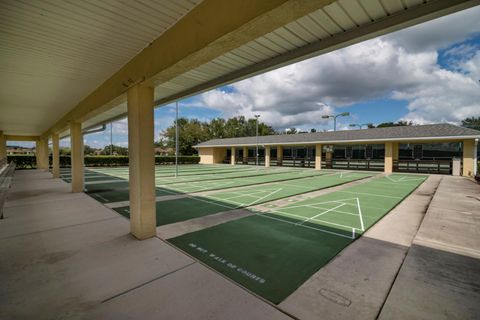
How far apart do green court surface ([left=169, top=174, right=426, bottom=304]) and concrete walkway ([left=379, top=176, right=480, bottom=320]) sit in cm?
110

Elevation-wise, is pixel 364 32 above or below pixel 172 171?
above

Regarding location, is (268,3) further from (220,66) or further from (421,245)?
(421,245)

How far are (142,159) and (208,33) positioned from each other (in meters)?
3.06

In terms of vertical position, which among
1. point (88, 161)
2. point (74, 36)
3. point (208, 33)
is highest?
point (74, 36)

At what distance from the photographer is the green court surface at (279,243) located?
3.50 meters

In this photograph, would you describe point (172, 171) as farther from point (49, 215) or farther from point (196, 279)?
point (196, 279)

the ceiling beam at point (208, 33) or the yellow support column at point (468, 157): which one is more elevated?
the ceiling beam at point (208, 33)

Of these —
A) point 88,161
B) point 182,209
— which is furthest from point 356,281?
point 88,161

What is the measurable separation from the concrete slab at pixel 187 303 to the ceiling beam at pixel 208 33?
3.23 meters

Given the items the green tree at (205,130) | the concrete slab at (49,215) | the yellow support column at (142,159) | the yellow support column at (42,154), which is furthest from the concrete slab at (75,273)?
the green tree at (205,130)

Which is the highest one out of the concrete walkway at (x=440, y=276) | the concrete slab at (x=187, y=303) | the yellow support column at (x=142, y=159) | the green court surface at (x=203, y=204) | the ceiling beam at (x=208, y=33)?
the ceiling beam at (x=208, y=33)

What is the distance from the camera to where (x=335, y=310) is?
2760 mm

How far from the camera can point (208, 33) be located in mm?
2828

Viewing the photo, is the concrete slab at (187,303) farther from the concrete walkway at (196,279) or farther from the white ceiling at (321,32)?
the white ceiling at (321,32)
